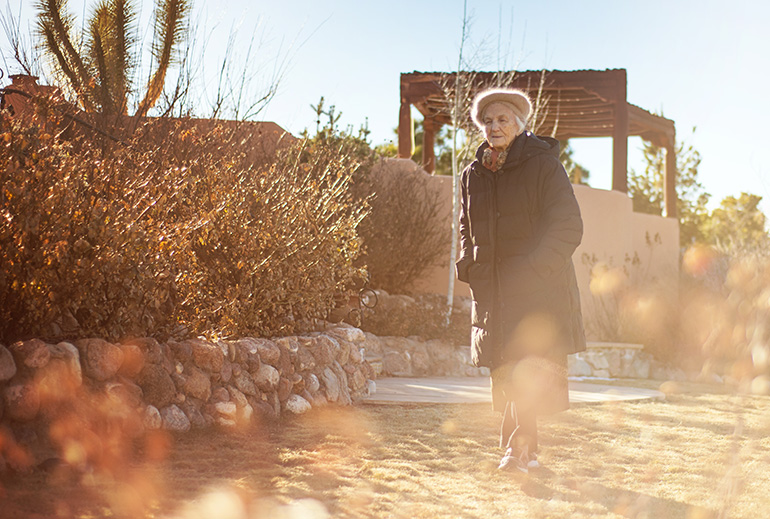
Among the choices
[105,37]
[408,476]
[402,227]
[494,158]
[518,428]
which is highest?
[105,37]

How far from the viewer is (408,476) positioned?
12.0 ft

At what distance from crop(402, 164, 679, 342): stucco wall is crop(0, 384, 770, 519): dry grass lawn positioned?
20.3 ft

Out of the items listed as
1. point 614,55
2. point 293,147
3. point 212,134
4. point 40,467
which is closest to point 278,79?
point 293,147

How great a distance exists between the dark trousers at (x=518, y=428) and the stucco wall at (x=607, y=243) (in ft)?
24.9

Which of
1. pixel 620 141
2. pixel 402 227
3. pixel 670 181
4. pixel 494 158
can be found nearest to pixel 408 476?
pixel 494 158

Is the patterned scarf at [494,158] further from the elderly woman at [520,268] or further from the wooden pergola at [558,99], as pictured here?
the wooden pergola at [558,99]

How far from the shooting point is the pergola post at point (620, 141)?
1382 centimetres

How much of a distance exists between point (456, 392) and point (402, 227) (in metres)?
4.10

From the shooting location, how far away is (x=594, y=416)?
577 cm

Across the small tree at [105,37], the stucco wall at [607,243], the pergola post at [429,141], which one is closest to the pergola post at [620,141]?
the stucco wall at [607,243]

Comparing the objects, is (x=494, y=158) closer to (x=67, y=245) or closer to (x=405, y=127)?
(x=67, y=245)

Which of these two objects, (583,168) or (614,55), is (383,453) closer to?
(614,55)

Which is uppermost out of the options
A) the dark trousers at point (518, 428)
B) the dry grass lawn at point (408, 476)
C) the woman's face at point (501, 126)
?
the woman's face at point (501, 126)

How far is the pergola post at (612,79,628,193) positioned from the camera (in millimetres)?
13820
